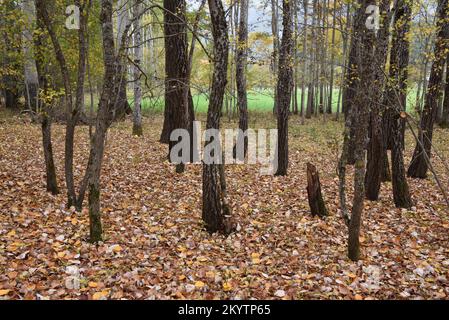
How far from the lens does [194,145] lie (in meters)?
11.4

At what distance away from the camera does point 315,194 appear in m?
7.71

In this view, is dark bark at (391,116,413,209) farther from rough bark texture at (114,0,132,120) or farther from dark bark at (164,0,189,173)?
rough bark texture at (114,0,132,120)

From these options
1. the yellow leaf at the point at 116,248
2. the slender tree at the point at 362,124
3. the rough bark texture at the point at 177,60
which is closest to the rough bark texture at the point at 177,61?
the rough bark texture at the point at 177,60

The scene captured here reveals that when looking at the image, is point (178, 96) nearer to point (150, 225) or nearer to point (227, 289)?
point (150, 225)

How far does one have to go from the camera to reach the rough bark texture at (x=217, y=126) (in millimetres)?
5929

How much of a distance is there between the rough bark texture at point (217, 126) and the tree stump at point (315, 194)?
6.52ft

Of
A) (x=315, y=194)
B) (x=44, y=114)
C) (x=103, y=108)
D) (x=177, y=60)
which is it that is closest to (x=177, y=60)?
(x=177, y=60)

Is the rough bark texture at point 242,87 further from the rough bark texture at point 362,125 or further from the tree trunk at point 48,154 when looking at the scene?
the rough bark texture at point 362,125

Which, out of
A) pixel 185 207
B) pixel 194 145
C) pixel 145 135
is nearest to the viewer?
pixel 185 207

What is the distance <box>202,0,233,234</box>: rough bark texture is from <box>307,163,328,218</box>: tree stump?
78.3 inches

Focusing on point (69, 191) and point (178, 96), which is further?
point (178, 96)
